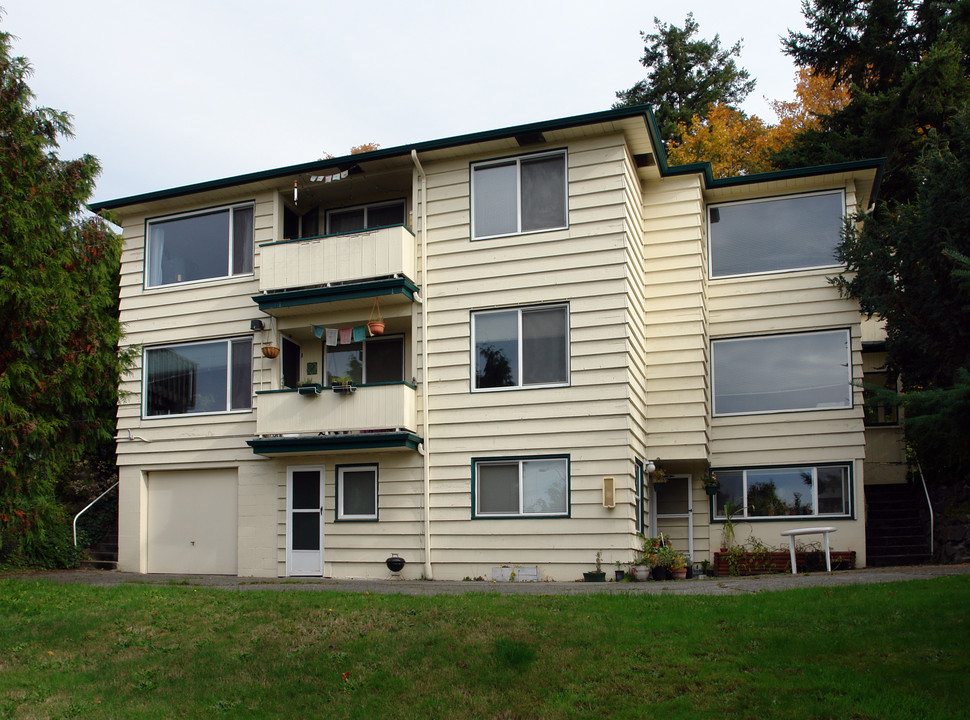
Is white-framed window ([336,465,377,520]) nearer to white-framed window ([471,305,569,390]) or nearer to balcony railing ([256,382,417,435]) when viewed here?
balcony railing ([256,382,417,435])

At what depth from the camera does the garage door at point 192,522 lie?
20.5 m

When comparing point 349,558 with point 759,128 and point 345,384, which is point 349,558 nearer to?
point 345,384

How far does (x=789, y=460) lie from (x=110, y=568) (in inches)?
590

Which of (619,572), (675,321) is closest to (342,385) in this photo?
(619,572)

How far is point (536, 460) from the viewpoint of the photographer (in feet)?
59.7

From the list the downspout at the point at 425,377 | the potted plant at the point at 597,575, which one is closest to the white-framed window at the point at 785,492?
the potted plant at the point at 597,575

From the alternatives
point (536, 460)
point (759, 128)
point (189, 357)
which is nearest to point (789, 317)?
point (536, 460)

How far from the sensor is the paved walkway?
46.4 ft

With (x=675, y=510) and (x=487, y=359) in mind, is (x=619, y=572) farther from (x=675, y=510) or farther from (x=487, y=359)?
(x=487, y=359)

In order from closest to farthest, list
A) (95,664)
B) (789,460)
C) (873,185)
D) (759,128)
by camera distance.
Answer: (95,664) → (789,460) → (873,185) → (759,128)

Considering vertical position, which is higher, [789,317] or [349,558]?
[789,317]

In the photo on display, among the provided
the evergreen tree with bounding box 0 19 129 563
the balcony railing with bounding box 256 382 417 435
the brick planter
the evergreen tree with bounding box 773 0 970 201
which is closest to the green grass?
the evergreen tree with bounding box 0 19 129 563

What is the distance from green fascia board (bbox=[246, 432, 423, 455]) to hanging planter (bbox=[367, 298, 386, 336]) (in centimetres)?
205

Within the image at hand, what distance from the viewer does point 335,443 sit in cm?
1886
